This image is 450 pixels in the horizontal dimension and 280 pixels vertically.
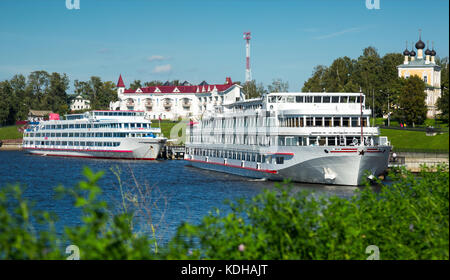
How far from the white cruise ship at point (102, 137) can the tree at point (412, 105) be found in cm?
3991

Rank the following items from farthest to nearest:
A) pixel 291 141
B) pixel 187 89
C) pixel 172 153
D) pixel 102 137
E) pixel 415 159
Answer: pixel 187 89 < pixel 172 153 < pixel 102 137 < pixel 415 159 < pixel 291 141

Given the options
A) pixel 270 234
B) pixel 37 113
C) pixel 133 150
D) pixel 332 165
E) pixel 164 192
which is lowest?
pixel 164 192

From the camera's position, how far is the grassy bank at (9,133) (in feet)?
543

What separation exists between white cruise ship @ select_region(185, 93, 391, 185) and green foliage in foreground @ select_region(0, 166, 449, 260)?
100 ft

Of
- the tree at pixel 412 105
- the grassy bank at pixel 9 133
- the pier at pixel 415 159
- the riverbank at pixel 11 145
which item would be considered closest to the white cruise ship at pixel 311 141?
the pier at pixel 415 159

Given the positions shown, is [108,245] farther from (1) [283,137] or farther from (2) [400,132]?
(2) [400,132]

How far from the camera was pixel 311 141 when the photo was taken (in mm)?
50625

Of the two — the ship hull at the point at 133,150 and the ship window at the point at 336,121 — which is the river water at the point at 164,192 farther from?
the ship hull at the point at 133,150

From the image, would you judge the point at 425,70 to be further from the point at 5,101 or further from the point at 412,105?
the point at 5,101

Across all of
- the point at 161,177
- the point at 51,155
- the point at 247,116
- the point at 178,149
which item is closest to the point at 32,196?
the point at 161,177

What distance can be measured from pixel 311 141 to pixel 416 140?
1382 inches

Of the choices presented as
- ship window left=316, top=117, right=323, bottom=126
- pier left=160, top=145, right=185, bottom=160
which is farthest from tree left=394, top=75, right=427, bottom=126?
ship window left=316, top=117, right=323, bottom=126

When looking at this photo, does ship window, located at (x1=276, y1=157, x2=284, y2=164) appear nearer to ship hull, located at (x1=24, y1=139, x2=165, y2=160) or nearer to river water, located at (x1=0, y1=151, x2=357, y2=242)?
river water, located at (x1=0, y1=151, x2=357, y2=242)

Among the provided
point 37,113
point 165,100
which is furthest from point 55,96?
point 165,100
